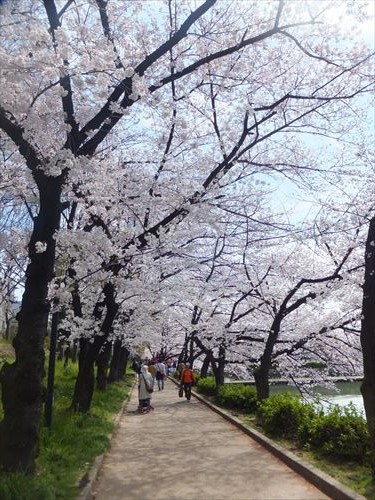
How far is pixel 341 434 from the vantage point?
26.2 ft

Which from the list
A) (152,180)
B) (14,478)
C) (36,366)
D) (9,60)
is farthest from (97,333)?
(9,60)

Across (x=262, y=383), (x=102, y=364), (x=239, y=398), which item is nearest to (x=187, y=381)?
(x=102, y=364)

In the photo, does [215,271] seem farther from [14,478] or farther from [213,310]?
[14,478]

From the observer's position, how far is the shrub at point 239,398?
1537cm

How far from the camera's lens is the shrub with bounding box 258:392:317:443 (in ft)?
32.7

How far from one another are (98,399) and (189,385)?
5.59 metres

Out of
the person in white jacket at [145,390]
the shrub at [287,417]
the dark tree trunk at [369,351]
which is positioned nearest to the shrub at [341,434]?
the shrub at [287,417]

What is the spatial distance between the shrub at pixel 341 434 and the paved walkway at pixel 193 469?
2.57 feet

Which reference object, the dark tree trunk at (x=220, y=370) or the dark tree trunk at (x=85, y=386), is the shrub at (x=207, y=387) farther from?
the dark tree trunk at (x=85, y=386)

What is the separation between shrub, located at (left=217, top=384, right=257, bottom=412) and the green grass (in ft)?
13.5

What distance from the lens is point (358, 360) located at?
68.5 ft

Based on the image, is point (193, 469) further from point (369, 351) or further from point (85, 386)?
point (85, 386)

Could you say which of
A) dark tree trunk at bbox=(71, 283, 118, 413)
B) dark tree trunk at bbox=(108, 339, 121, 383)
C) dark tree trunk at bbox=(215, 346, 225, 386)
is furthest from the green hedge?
dark tree trunk at bbox=(108, 339, 121, 383)

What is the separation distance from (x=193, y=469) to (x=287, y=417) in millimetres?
3103
